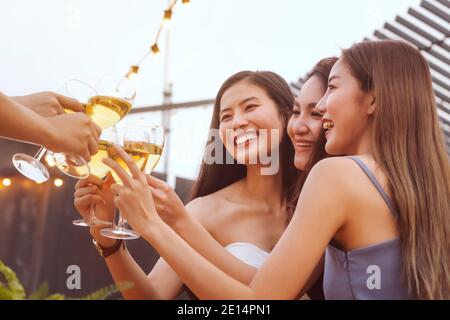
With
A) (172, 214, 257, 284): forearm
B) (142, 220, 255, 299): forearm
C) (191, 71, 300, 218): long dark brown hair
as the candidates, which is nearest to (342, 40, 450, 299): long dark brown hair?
(142, 220, 255, 299): forearm

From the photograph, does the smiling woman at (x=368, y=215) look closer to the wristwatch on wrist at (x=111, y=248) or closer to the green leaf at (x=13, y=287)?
the wristwatch on wrist at (x=111, y=248)

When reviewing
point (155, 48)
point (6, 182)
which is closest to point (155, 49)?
point (155, 48)

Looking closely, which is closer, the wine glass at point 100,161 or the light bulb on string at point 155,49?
the wine glass at point 100,161

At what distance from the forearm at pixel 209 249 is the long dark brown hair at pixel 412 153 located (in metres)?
0.60

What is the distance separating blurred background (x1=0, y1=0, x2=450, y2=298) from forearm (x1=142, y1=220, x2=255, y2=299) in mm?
2801

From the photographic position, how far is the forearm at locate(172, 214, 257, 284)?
6.17 ft

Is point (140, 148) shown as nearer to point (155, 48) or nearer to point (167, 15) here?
point (167, 15)

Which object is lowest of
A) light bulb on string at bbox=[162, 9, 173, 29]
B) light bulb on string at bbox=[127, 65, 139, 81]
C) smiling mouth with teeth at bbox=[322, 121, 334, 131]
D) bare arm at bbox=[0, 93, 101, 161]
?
bare arm at bbox=[0, 93, 101, 161]

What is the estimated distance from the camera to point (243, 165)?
274 cm

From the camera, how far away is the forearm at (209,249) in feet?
6.17

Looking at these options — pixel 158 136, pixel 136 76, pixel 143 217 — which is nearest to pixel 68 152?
pixel 143 217

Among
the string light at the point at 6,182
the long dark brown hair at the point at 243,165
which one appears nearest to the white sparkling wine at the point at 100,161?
the long dark brown hair at the point at 243,165

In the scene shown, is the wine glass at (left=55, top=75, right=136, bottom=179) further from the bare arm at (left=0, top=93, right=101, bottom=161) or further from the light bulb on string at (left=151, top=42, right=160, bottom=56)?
the light bulb on string at (left=151, top=42, right=160, bottom=56)
